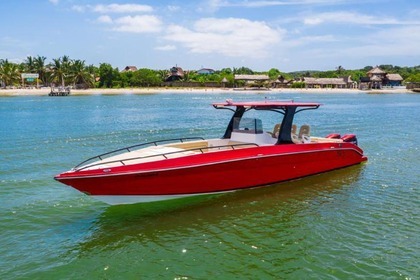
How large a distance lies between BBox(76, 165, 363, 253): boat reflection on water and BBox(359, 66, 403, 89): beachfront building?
505ft

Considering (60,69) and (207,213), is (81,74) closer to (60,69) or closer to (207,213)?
(60,69)

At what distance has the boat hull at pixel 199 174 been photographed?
437 inches

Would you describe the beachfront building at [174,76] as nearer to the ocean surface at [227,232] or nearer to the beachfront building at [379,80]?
the beachfront building at [379,80]

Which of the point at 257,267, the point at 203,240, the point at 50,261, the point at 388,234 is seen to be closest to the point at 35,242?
the point at 50,261

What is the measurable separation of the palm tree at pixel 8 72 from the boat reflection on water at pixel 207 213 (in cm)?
12910

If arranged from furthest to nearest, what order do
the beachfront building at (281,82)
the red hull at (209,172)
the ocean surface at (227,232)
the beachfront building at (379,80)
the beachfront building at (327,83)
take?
1. the beachfront building at (281,82)
2. the beachfront building at (379,80)
3. the beachfront building at (327,83)
4. the red hull at (209,172)
5. the ocean surface at (227,232)

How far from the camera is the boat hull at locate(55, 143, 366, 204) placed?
11094 mm

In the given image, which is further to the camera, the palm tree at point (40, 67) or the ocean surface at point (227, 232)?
the palm tree at point (40, 67)

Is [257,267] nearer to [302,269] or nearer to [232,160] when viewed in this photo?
[302,269]

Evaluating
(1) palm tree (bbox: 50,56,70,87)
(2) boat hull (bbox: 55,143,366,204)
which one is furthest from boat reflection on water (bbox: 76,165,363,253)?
(1) palm tree (bbox: 50,56,70,87)

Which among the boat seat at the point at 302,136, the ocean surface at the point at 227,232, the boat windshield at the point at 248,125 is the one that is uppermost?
the boat windshield at the point at 248,125

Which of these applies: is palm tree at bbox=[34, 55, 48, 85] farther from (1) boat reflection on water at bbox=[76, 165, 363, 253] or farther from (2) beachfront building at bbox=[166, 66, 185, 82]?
(1) boat reflection on water at bbox=[76, 165, 363, 253]

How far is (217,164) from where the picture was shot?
1259 centimetres

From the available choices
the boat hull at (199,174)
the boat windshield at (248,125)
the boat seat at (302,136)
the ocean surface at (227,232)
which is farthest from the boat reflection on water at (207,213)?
the boat windshield at (248,125)
